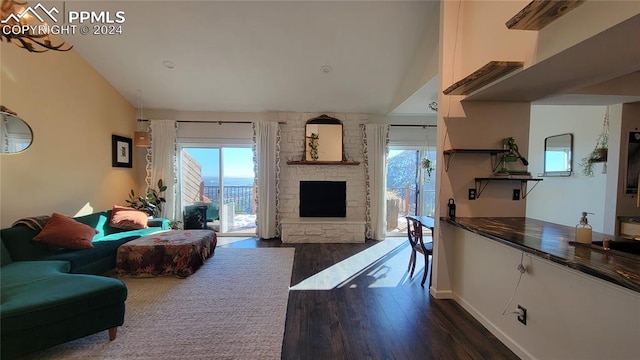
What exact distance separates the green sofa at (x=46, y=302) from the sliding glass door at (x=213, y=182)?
2.58m

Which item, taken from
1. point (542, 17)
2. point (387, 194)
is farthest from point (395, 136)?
point (542, 17)

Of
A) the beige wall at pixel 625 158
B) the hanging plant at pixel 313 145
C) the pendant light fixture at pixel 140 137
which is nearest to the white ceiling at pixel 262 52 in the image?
the pendant light fixture at pixel 140 137

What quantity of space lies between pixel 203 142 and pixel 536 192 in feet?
21.0

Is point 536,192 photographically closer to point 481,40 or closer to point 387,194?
point 387,194

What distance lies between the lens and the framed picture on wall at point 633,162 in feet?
10.9

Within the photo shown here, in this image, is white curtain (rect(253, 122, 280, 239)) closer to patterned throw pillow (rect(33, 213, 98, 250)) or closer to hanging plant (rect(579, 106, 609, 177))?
patterned throw pillow (rect(33, 213, 98, 250))

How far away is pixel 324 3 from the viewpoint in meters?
3.08

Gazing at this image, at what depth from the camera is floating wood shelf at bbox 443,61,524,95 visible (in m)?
1.91

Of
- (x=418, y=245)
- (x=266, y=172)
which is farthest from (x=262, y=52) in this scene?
(x=418, y=245)

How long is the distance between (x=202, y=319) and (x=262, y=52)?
3382 millimetres

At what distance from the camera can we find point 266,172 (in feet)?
16.8

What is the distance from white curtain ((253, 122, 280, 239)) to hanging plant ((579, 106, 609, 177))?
4.91 metres

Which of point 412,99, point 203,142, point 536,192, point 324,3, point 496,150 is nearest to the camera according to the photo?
point 496,150

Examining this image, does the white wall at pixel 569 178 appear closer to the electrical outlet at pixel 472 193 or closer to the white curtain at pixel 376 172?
the electrical outlet at pixel 472 193
